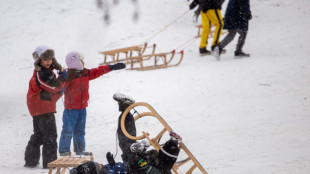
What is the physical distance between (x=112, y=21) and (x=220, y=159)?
10.4 metres

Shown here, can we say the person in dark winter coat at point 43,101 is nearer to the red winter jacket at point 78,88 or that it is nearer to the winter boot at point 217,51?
the red winter jacket at point 78,88

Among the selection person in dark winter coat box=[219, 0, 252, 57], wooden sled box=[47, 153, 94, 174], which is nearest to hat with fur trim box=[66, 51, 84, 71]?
wooden sled box=[47, 153, 94, 174]

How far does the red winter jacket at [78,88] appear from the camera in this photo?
4.81 m

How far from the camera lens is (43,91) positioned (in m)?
4.61

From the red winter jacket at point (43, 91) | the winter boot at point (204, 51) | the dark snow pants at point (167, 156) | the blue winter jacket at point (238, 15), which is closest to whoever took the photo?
the dark snow pants at point (167, 156)

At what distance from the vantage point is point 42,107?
4637 mm

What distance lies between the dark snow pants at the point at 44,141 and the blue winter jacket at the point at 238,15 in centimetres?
557

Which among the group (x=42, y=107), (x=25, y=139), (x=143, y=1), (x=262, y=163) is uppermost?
(x=143, y=1)

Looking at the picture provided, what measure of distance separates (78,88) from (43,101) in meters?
0.46

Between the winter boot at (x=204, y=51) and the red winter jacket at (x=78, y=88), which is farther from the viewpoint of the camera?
the winter boot at (x=204, y=51)

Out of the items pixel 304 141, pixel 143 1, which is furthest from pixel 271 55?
pixel 143 1

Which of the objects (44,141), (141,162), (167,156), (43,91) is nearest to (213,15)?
(43,91)

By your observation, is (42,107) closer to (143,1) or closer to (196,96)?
(196,96)

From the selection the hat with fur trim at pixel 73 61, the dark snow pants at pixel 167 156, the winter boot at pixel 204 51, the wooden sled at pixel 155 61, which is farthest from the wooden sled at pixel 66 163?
the winter boot at pixel 204 51
